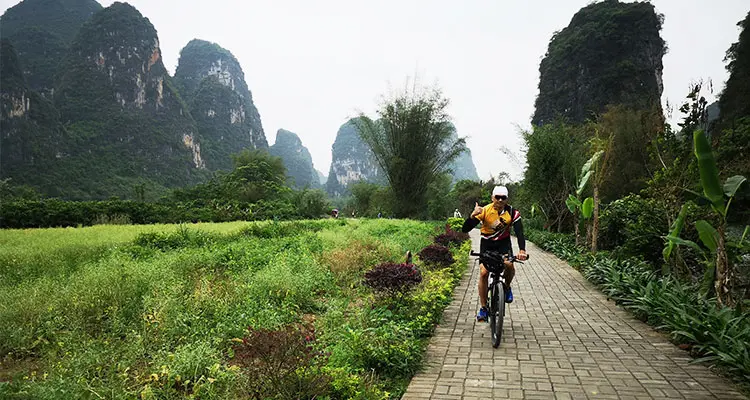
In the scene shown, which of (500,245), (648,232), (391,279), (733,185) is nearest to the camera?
(733,185)

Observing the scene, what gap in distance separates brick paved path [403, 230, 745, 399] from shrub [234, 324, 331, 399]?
0.84 m

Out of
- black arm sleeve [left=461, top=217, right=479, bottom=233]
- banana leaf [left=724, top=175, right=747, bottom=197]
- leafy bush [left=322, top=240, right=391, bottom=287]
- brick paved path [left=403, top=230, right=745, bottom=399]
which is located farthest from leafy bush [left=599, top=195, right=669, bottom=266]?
leafy bush [left=322, top=240, right=391, bottom=287]

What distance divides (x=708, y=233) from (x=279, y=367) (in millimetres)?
4924

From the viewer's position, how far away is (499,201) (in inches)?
173

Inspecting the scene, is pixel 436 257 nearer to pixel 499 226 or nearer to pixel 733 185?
pixel 499 226

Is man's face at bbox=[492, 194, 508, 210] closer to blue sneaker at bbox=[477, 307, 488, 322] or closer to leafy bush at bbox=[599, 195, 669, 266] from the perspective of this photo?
blue sneaker at bbox=[477, 307, 488, 322]

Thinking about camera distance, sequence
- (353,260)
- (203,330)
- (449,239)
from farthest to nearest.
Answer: (449,239)
(353,260)
(203,330)

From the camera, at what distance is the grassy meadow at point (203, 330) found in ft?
9.08

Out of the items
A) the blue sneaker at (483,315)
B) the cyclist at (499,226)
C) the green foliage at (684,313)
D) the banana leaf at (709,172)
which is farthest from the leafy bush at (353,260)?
the banana leaf at (709,172)

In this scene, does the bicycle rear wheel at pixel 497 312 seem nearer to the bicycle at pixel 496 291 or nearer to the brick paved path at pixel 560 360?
the bicycle at pixel 496 291

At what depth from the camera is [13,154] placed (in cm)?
5575

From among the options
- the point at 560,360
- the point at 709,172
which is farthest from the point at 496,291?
the point at 709,172

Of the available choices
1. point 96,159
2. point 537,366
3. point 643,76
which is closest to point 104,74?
point 96,159

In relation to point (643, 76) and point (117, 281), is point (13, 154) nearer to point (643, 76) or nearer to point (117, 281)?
point (117, 281)
